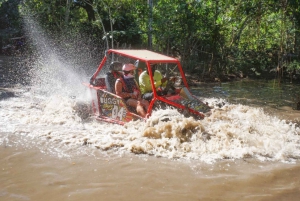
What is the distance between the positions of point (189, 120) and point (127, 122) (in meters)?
1.30

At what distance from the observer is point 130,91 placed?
6.03 metres

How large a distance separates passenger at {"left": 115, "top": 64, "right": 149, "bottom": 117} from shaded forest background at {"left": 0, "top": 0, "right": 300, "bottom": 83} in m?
6.42

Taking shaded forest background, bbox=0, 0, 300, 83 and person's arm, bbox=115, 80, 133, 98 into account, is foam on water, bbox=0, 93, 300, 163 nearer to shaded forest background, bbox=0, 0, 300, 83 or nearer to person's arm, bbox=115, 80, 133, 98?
person's arm, bbox=115, 80, 133, 98

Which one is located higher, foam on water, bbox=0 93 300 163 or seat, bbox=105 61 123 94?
seat, bbox=105 61 123 94

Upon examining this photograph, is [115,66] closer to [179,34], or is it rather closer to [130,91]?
[130,91]

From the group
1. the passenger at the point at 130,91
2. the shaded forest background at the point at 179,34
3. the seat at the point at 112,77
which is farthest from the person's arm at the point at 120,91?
the shaded forest background at the point at 179,34

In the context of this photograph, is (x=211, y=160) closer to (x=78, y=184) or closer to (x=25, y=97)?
(x=78, y=184)

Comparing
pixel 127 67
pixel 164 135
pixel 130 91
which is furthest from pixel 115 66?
pixel 164 135

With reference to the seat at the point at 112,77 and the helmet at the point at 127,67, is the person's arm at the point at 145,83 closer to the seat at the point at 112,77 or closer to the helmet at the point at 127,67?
the helmet at the point at 127,67

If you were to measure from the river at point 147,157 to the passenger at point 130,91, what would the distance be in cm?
32

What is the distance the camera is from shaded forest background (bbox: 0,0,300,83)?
13.0 metres

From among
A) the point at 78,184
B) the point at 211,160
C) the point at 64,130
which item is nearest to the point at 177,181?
the point at 211,160

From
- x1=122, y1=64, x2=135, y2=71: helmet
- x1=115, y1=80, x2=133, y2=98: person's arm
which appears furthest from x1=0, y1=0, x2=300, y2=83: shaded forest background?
x1=115, y1=80, x2=133, y2=98: person's arm

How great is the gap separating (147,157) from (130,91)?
190cm
